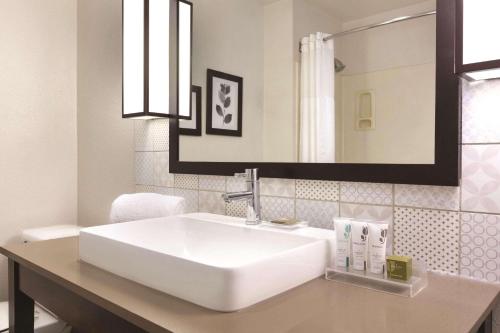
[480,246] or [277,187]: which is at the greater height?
[277,187]

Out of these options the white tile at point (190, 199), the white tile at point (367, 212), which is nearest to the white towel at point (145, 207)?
the white tile at point (190, 199)

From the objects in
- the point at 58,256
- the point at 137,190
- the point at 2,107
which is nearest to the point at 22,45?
the point at 2,107

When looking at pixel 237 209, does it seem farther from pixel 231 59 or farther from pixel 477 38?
pixel 477 38

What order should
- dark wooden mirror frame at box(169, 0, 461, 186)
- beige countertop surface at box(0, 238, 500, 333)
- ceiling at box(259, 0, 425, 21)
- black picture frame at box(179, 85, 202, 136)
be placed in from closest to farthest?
beige countertop surface at box(0, 238, 500, 333) < dark wooden mirror frame at box(169, 0, 461, 186) < ceiling at box(259, 0, 425, 21) < black picture frame at box(179, 85, 202, 136)

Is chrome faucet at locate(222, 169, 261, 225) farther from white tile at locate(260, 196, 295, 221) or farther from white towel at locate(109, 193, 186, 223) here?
white towel at locate(109, 193, 186, 223)

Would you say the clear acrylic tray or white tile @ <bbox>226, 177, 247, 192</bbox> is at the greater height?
white tile @ <bbox>226, 177, 247, 192</bbox>

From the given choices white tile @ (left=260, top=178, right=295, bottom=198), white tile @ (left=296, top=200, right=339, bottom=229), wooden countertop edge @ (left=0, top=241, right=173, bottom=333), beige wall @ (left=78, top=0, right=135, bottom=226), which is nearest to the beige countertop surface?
wooden countertop edge @ (left=0, top=241, right=173, bottom=333)

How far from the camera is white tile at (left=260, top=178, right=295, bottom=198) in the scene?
1.17m

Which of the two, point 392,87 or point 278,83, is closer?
point 392,87

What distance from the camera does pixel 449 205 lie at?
876 millimetres

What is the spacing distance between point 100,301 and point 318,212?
62 centimetres

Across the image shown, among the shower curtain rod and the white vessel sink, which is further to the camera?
the shower curtain rod

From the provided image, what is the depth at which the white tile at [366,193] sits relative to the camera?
963 millimetres

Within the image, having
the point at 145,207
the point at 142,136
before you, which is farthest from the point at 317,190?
the point at 142,136
